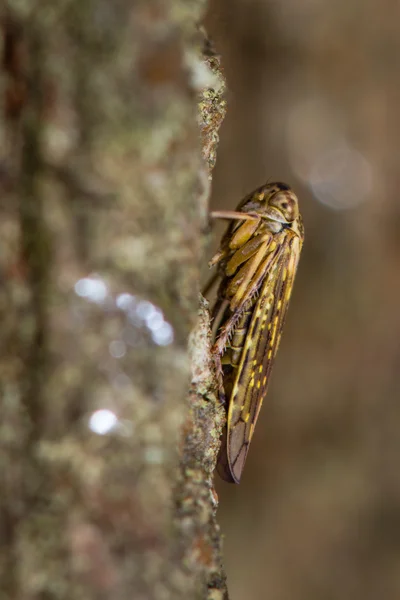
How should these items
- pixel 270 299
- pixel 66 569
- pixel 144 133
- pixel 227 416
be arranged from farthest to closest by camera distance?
pixel 270 299, pixel 227 416, pixel 144 133, pixel 66 569

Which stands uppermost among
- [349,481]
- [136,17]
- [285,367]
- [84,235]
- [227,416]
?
[285,367]

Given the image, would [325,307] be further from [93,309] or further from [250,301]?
[93,309]

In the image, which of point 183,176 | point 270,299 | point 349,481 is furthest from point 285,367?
point 183,176

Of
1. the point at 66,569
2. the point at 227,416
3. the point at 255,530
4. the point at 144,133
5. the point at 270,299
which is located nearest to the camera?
the point at 66,569

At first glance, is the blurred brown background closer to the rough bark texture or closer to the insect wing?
the insect wing

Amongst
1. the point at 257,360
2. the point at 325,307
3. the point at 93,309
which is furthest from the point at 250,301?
the point at 325,307

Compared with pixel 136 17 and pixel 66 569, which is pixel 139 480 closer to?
pixel 66 569

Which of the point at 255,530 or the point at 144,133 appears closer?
the point at 144,133
